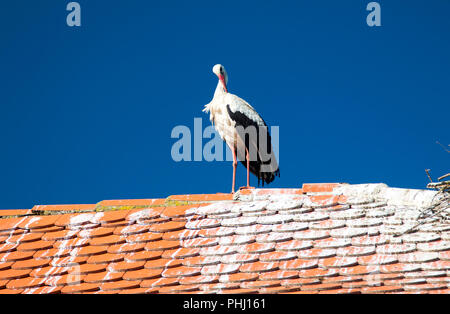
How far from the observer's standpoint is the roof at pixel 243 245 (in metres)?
6.23

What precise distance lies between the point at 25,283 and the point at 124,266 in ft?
3.05

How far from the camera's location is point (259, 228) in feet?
22.9

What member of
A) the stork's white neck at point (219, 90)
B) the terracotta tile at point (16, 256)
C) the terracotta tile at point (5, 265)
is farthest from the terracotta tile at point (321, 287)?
the stork's white neck at point (219, 90)

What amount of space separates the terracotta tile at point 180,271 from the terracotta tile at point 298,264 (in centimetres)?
76

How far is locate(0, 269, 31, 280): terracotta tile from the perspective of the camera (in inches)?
267

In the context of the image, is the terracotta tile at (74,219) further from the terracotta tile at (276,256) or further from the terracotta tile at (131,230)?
the terracotta tile at (276,256)

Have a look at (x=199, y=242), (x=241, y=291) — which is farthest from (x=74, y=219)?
(x=241, y=291)

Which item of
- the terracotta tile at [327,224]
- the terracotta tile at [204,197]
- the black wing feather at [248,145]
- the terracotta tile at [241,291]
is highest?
the black wing feather at [248,145]

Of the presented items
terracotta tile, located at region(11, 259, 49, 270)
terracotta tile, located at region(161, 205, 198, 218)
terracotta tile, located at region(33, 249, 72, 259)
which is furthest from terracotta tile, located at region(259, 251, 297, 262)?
terracotta tile, located at region(11, 259, 49, 270)

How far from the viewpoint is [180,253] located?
6.78 m

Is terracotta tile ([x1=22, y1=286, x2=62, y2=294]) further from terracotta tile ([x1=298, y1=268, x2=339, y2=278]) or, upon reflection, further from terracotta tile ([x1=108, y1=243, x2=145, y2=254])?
terracotta tile ([x1=298, y1=268, x2=339, y2=278])

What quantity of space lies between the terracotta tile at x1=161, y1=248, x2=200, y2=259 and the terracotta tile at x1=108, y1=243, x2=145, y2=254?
0.28m
